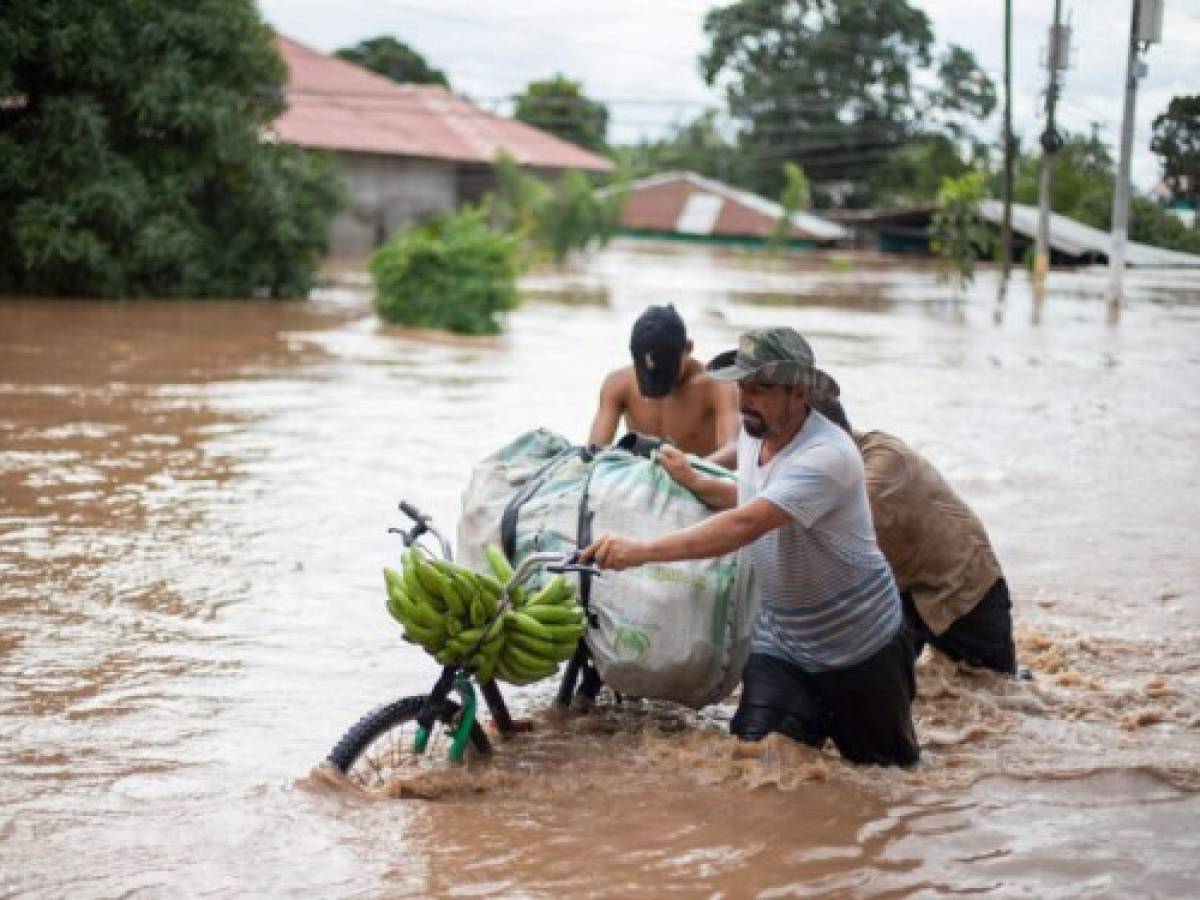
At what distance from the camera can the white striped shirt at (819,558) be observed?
448cm

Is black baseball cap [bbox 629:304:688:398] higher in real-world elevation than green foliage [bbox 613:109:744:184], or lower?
lower

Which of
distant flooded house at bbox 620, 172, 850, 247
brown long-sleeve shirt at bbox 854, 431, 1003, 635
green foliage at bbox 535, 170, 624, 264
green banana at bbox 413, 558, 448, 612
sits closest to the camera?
green banana at bbox 413, 558, 448, 612

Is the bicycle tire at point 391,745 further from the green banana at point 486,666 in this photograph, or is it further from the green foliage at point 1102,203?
the green foliage at point 1102,203

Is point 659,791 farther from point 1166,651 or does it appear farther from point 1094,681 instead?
point 1166,651

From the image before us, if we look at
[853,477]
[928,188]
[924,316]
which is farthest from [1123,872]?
[928,188]

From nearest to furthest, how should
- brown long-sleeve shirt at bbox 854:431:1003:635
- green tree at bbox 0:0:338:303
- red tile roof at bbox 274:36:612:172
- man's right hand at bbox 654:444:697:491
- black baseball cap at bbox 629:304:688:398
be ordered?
man's right hand at bbox 654:444:697:491
brown long-sleeve shirt at bbox 854:431:1003:635
black baseball cap at bbox 629:304:688:398
green tree at bbox 0:0:338:303
red tile roof at bbox 274:36:612:172

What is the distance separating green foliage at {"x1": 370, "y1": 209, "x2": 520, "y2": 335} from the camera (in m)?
23.2

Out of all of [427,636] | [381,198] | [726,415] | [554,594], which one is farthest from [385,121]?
[427,636]

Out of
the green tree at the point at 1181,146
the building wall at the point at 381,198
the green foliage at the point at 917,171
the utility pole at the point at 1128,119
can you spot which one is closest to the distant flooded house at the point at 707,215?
the green foliage at the point at 917,171

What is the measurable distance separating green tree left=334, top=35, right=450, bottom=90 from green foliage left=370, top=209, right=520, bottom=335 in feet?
140

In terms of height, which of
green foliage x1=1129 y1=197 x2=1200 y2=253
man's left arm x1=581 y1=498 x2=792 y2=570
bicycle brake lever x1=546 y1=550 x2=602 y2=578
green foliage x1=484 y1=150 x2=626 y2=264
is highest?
green foliage x1=484 y1=150 x2=626 y2=264

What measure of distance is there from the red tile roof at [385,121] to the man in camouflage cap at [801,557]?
109 ft

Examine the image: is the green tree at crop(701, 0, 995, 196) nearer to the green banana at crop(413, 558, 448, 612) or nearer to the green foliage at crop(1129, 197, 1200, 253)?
the green foliage at crop(1129, 197, 1200, 253)

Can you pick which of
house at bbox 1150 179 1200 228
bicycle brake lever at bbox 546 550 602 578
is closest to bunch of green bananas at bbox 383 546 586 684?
bicycle brake lever at bbox 546 550 602 578
